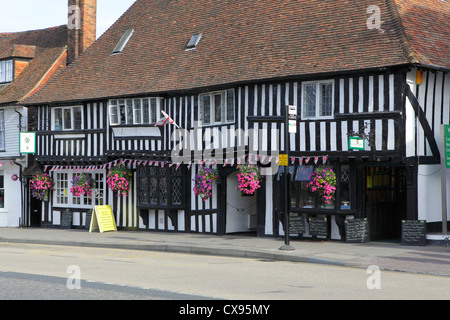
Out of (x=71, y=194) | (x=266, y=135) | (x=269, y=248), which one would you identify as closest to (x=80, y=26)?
(x=71, y=194)

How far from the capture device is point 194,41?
23672 millimetres

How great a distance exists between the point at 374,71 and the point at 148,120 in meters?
9.03

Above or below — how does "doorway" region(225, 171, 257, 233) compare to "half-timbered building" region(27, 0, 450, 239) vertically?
below

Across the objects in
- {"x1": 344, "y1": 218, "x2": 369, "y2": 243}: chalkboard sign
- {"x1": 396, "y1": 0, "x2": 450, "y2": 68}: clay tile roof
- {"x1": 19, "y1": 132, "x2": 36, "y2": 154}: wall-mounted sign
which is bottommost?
{"x1": 344, "y1": 218, "x2": 369, "y2": 243}: chalkboard sign

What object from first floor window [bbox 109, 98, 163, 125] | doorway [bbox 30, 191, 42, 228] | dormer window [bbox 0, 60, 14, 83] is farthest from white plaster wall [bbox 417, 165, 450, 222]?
Answer: dormer window [bbox 0, 60, 14, 83]

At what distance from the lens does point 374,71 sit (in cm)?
1769

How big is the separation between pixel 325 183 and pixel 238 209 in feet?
15.7

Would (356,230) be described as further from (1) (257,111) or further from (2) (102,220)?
(2) (102,220)

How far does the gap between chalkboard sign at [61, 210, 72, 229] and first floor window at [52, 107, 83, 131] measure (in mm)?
3395

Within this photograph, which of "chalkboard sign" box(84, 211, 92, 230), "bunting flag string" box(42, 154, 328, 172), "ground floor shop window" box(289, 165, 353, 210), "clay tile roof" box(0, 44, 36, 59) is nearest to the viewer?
"ground floor shop window" box(289, 165, 353, 210)

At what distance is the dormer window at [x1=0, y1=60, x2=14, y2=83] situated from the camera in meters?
30.1

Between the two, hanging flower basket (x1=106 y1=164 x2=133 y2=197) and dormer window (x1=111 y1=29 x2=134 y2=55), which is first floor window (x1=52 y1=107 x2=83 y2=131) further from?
hanging flower basket (x1=106 y1=164 x2=133 y2=197)
